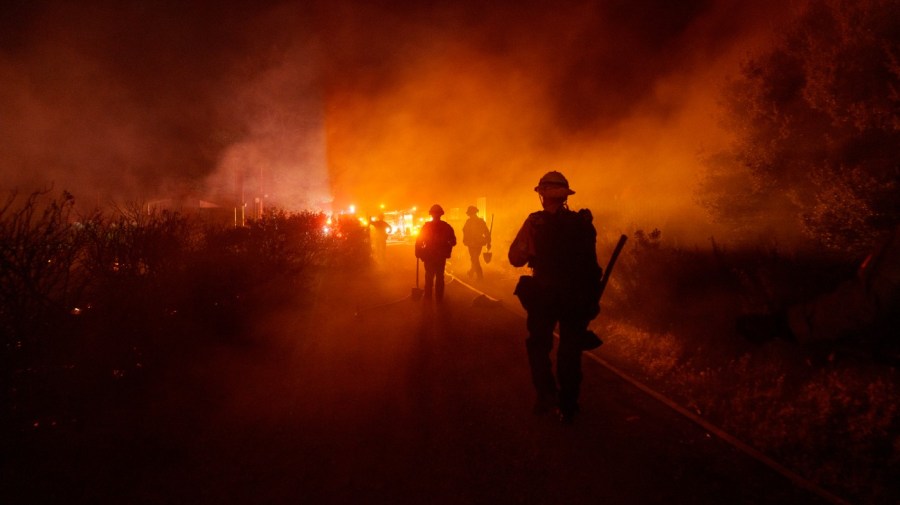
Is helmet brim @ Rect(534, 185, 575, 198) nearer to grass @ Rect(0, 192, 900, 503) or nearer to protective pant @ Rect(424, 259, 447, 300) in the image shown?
grass @ Rect(0, 192, 900, 503)

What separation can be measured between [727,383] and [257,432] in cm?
393

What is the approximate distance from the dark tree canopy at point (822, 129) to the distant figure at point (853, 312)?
3998 millimetres

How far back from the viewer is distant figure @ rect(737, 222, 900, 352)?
164cm

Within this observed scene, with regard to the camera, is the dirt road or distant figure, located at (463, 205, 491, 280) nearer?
the dirt road

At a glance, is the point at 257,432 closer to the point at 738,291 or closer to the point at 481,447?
the point at 481,447

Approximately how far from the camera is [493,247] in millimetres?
19094

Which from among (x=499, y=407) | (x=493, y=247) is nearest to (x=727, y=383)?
(x=499, y=407)

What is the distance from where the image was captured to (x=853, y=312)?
5.63 feet

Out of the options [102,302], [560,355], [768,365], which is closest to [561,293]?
[560,355]

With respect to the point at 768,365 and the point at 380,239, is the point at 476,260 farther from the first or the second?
the point at 768,365

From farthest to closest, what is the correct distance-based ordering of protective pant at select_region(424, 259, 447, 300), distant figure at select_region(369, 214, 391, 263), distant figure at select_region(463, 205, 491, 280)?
1. distant figure at select_region(369, 214, 391, 263)
2. distant figure at select_region(463, 205, 491, 280)
3. protective pant at select_region(424, 259, 447, 300)

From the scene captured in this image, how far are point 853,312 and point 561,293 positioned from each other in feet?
7.21

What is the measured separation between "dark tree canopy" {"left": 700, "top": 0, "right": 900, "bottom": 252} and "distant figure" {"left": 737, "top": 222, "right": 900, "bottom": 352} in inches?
157

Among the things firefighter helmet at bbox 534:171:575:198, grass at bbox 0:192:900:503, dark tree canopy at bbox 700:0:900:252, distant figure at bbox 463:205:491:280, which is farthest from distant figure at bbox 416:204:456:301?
firefighter helmet at bbox 534:171:575:198
